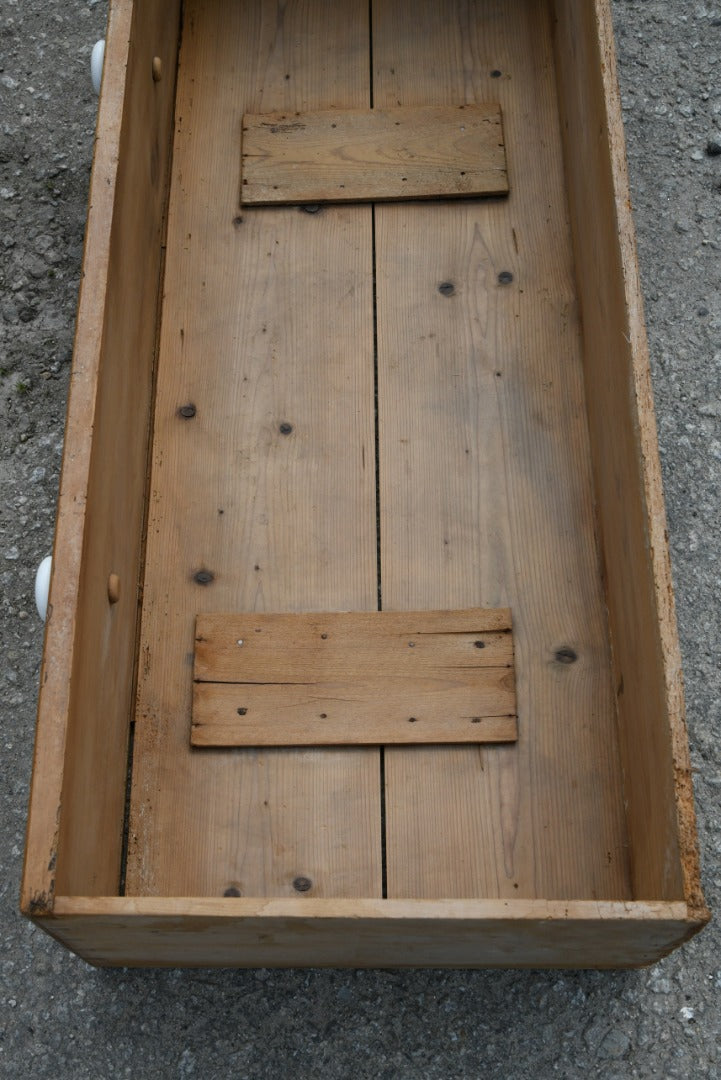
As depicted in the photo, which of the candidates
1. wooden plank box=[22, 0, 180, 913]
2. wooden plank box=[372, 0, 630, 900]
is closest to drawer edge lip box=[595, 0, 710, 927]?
wooden plank box=[372, 0, 630, 900]

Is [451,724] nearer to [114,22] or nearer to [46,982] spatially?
[46,982]

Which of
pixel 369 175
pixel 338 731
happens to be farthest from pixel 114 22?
pixel 338 731

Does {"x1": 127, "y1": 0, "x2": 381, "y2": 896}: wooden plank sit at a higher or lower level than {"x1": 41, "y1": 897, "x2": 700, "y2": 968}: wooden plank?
higher

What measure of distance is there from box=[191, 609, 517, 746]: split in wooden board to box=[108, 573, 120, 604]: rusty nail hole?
0.52 ft

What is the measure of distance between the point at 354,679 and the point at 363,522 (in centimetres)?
29

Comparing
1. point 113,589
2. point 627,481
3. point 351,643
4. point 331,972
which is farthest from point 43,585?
point 627,481

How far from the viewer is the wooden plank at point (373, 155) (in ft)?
7.65

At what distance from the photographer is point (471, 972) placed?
1936 millimetres

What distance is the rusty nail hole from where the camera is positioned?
6.03 feet

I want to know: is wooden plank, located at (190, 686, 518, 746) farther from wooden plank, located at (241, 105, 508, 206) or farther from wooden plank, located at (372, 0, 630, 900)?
wooden plank, located at (241, 105, 508, 206)

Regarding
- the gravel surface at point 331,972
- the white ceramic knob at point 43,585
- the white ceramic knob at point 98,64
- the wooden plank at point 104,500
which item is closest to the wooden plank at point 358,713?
the wooden plank at point 104,500

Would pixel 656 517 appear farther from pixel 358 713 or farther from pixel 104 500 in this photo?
pixel 104 500

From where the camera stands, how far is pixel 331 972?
1951mm

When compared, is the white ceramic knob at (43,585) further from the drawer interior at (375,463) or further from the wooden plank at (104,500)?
the drawer interior at (375,463)
